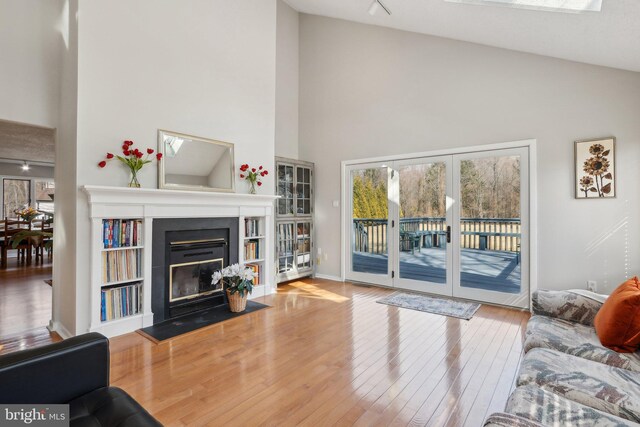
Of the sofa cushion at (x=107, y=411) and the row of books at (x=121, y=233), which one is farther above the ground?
the row of books at (x=121, y=233)

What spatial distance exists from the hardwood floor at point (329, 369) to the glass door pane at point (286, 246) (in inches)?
64.4

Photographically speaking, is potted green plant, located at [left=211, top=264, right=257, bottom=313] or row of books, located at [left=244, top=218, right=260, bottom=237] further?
row of books, located at [left=244, top=218, right=260, bottom=237]

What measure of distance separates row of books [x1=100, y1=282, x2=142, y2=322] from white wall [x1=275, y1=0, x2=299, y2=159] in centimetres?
330

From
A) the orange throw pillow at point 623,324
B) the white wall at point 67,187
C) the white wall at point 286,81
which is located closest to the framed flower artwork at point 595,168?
the orange throw pillow at point 623,324

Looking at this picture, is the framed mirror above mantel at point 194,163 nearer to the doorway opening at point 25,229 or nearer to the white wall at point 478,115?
the doorway opening at point 25,229

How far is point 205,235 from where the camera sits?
160 inches

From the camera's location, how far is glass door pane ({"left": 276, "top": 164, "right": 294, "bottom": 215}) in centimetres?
547

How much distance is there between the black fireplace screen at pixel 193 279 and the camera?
379 centimetres

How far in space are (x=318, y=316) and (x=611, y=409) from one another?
9.13 feet

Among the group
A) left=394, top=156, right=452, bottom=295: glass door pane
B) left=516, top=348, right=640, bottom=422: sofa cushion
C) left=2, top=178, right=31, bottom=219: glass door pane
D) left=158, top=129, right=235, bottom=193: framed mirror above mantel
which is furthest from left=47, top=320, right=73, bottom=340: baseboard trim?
left=2, top=178, right=31, bottom=219: glass door pane

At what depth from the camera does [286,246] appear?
559cm

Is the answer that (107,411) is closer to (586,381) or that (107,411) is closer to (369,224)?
(586,381)

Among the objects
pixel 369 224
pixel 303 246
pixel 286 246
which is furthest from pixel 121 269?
pixel 369 224

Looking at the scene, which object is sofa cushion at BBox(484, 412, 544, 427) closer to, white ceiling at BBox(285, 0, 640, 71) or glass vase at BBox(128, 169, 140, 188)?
white ceiling at BBox(285, 0, 640, 71)
